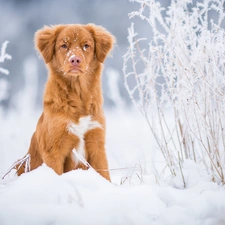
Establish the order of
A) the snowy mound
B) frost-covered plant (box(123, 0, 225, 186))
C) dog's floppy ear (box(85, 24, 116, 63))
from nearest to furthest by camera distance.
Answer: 1. the snowy mound
2. frost-covered plant (box(123, 0, 225, 186))
3. dog's floppy ear (box(85, 24, 116, 63))

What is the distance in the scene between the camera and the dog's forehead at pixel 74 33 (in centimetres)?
267

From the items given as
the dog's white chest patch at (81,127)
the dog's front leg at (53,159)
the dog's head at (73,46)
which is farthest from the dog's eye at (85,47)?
the dog's front leg at (53,159)

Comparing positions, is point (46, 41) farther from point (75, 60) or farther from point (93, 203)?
point (93, 203)

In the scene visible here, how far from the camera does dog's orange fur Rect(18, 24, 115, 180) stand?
2.53 meters

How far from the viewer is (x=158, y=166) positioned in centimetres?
308

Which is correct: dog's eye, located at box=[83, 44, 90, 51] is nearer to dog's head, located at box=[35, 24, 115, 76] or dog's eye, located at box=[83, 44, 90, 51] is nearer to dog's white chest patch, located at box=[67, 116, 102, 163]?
dog's head, located at box=[35, 24, 115, 76]

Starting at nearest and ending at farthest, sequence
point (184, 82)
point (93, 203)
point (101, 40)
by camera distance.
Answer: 1. point (93, 203)
2. point (184, 82)
3. point (101, 40)

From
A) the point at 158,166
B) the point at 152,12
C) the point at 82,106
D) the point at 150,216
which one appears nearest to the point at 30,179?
the point at 150,216

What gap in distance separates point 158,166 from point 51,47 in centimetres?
128

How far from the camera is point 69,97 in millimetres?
2643

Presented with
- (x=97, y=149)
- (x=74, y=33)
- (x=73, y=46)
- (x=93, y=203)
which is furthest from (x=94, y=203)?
(x=74, y=33)

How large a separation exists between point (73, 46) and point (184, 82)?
0.83 meters

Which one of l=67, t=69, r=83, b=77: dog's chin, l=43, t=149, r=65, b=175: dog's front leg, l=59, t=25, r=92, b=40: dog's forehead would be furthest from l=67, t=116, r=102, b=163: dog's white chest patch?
l=59, t=25, r=92, b=40: dog's forehead

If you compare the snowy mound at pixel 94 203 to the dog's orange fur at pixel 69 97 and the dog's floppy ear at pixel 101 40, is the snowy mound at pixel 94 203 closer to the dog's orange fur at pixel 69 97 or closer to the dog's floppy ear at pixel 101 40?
the dog's orange fur at pixel 69 97
